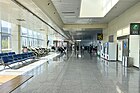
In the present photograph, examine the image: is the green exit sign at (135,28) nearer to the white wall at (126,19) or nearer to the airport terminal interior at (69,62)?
the airport terminal interior at (69,62)

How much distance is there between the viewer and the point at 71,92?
5.79 meters

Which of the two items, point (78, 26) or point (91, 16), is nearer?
point (91, 16)

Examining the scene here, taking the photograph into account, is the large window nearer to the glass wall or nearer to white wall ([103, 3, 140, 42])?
the glass wall

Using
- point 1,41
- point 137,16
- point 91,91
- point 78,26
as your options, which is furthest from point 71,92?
point 78,26

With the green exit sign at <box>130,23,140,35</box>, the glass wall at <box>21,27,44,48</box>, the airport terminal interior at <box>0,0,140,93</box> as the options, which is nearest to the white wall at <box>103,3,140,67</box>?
the airport terminal interior at <box>0,0,140,93</box>

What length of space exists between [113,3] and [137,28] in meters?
2.28

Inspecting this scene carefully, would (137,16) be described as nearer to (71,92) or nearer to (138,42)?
(138,42)

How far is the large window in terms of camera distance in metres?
17.3

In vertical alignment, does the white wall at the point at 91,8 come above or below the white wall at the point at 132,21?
above

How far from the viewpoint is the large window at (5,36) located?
17.3 metres

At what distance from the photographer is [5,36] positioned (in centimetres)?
1828

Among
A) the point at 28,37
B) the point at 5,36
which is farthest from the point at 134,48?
the point at 28,37

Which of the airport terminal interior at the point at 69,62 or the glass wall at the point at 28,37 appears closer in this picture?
the airport terminal interior at the point at 69,62

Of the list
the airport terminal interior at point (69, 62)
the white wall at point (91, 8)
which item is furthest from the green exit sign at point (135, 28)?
the white wall at point (91, 8)
